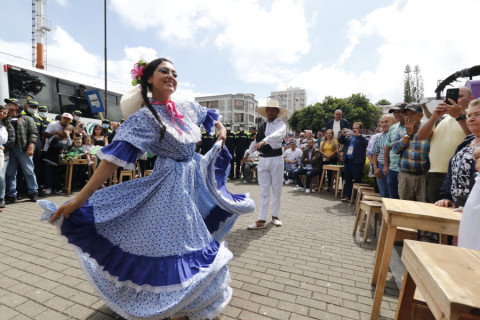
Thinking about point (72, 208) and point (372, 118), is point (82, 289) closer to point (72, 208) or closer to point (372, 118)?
point (72, 208)

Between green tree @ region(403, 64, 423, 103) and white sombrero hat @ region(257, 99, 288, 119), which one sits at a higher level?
green tree @ region(403, 64, 423, 103)

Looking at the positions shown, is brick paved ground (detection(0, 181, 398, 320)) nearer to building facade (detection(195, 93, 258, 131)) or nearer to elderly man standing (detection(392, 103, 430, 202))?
elderly man standing (detection(392, 103, 430, 202))

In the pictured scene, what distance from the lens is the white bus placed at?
8.93 metres

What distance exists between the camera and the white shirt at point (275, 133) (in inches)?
178

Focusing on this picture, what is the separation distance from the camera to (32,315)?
2164 mm

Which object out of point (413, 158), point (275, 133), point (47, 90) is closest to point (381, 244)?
point (413, 158)

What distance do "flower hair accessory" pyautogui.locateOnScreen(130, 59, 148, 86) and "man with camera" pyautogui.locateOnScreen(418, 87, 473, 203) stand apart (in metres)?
3.43

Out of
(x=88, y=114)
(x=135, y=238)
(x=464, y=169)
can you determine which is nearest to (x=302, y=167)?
(x=464, y=169)

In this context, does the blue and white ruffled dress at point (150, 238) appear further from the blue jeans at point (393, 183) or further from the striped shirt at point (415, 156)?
the blue jeans at point (393, 183)

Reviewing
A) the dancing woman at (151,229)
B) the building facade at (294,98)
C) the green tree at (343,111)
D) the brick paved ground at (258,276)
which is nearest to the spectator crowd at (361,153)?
the brick paved ground at (258,276)

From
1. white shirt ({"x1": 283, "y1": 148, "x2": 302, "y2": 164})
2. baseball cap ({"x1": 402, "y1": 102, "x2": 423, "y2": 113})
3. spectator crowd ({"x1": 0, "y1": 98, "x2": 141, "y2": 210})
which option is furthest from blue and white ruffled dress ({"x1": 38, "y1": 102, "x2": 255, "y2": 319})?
white shirt ({"x1": 283, "y1": 148, "x2": 302, "y2": 164})

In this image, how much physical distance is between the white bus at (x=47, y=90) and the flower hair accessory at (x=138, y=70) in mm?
9325

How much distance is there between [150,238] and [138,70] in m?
1.42

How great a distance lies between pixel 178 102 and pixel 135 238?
1.23 metres
